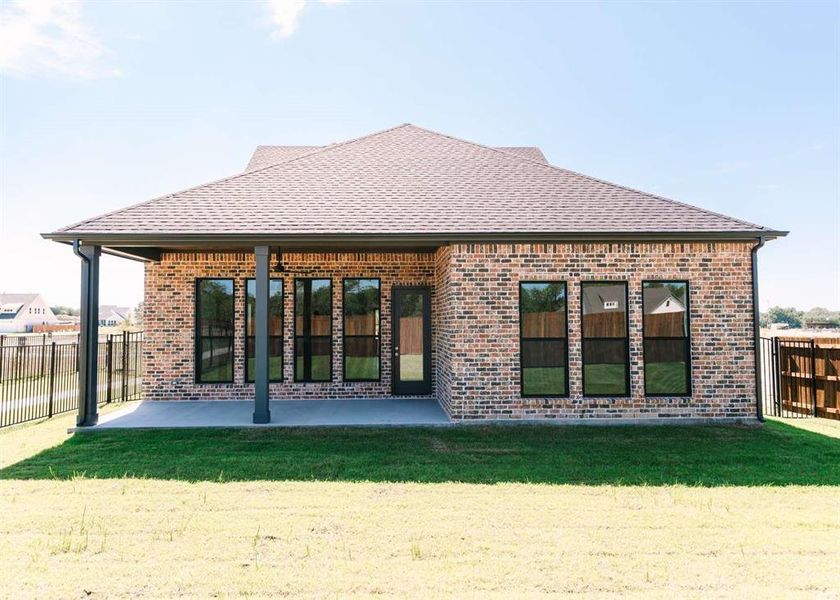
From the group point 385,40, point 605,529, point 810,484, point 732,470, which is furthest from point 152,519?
point 385,40

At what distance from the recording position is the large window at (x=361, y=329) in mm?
10352

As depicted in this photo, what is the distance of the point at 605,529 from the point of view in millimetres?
4059

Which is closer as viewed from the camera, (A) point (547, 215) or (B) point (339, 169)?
(A) point (547, 215)

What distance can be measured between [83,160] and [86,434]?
1716 cm

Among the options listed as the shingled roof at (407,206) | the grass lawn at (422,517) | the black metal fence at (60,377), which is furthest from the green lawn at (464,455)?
the shingled roof at (407,206)

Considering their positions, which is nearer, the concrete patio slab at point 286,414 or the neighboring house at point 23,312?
the concrete patio slab at point 286,414

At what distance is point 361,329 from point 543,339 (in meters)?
4.16

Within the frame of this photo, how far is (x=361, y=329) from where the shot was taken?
34.1 feet

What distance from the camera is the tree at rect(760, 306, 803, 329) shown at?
3957 inches

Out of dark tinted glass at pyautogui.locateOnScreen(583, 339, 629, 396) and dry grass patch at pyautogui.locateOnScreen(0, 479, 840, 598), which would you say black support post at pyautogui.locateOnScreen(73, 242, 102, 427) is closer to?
dry grass patch at pyautogui.locateOnScreen(0, 479, 840, 598)

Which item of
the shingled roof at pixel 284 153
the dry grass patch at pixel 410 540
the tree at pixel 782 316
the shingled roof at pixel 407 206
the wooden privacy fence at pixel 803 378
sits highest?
the shingled roof at pixel 284 153

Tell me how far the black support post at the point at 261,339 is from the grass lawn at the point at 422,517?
102 centimetres

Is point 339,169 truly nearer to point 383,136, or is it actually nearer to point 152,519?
point 383,136

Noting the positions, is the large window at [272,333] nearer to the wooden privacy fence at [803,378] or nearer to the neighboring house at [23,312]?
the wooden privacy fence at [803,378]
